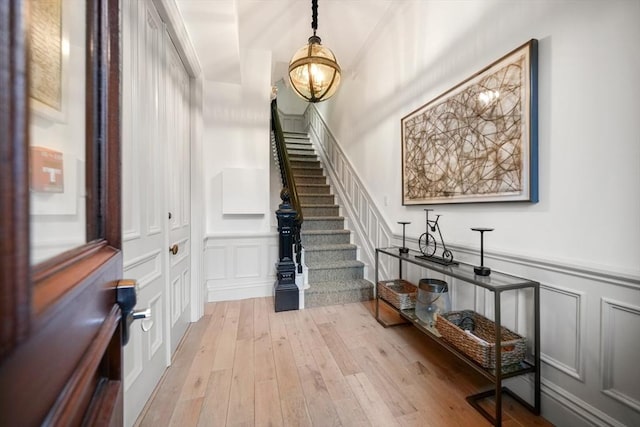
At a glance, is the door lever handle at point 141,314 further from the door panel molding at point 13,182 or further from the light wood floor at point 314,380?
the light wood floor at point 314,380

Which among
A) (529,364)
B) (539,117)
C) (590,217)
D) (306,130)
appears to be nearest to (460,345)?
(529,364)

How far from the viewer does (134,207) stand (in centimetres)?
138

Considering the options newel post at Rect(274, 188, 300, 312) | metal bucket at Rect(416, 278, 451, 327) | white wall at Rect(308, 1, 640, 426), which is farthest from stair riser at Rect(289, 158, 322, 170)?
metal bucket at Rect(416, 278, 451, 327)

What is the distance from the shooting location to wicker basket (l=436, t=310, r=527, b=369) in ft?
4.63

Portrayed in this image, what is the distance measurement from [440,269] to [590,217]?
0.80 meters

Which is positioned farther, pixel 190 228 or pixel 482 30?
pixel 190 228

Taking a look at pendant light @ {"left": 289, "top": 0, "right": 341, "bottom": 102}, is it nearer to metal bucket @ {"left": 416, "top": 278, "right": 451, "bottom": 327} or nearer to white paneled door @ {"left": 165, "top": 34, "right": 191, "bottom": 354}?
white paneled door @ {"left": 165, "top": 34, "right": 191, "bottom": 354}

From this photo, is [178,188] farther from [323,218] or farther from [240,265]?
[323,218]

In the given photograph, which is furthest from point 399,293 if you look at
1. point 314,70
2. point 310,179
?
point 310,179

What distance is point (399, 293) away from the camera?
2.32 m

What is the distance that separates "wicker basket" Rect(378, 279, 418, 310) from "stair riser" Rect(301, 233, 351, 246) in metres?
1.17

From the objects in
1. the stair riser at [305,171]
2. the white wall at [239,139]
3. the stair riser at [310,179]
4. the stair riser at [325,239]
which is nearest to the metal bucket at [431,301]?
the stair riser at [325,239]

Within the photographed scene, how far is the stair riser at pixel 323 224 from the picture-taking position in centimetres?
376

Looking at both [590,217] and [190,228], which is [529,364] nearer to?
[590,217]
